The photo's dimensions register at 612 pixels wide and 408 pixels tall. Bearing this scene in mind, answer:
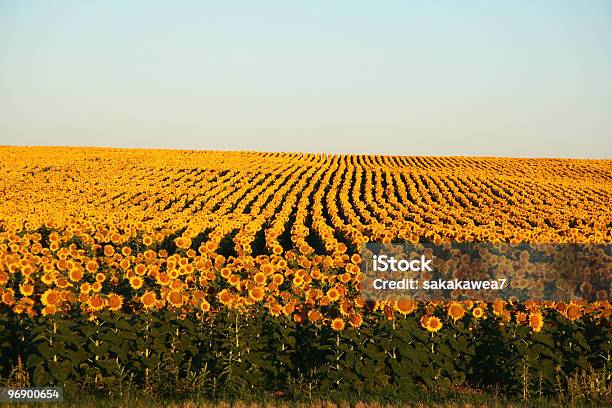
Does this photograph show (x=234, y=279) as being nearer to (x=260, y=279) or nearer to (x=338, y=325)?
(x=260, y=279)

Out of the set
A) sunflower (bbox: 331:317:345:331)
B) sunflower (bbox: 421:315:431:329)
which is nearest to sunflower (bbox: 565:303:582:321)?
sunflower (bbox: 421:315:431:329)

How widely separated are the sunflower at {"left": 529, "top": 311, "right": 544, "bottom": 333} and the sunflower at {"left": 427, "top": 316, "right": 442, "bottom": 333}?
1.12m

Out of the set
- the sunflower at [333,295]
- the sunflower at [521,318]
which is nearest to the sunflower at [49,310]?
the sunflower at [333,295]

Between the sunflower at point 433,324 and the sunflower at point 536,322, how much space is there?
112 cm

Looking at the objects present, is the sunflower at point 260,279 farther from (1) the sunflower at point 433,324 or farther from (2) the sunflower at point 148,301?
(1) the sunflower at point 433,324

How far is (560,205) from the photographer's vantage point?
38344 mm

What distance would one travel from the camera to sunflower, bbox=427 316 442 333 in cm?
817

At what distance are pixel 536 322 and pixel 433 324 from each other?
4.13 feet

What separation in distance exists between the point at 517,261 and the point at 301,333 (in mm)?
6142

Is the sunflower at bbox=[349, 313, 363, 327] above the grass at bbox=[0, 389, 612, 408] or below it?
above

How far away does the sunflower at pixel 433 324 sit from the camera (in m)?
8.17

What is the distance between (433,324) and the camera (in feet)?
26.9

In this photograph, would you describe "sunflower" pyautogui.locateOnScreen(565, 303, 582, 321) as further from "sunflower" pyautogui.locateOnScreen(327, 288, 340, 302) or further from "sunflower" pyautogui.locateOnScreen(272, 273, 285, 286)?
"sunflower" pyautogui.locateOnScreen(272, 273, 285, 286)

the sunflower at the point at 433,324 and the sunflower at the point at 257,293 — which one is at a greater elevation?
the sunflower at the point at 257,293
